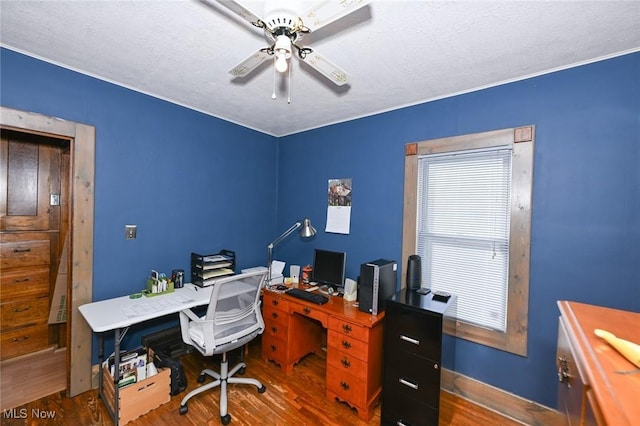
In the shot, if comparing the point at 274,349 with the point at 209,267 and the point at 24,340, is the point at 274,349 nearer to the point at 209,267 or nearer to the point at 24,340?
the point at 209,267

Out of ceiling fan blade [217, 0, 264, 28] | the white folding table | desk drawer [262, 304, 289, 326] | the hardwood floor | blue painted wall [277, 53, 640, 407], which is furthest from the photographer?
desk drawer [262, 304, 289, 326]

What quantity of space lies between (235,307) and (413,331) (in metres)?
1.27

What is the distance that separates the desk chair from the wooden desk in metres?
0.38

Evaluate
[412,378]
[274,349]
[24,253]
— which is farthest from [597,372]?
[24,253]

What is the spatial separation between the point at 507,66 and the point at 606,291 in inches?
62.5

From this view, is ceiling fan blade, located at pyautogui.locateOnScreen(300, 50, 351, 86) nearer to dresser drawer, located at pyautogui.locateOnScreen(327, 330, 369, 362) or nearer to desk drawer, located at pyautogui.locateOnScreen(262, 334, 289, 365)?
dresser drawer, located at pyautogui.locateOnScreen(327, 330, 369, 362)

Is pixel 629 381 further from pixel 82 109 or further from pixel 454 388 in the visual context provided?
pixel 82 109

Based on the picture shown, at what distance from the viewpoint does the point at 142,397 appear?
187 centimetres

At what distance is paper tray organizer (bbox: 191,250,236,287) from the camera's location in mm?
2523

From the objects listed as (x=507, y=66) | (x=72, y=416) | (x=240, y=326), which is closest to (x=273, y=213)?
(x=240, y=326)

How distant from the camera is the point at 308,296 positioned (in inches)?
93.7

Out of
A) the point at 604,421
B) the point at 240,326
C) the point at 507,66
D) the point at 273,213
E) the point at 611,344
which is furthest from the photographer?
the point at 273,213

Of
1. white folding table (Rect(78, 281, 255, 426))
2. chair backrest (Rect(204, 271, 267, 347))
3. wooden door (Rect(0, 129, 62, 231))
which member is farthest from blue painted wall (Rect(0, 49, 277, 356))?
chair backrest (Rect(204, 271, 267, 347))

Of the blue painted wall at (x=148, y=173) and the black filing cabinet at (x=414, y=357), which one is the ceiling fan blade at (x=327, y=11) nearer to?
the black filing cabinet at (x=414, y=357)
